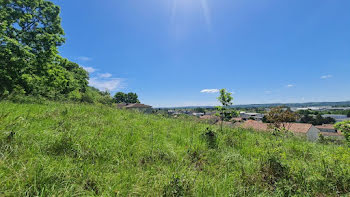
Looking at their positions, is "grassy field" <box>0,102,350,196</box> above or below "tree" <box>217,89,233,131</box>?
below

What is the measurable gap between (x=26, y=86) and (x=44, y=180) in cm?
1414

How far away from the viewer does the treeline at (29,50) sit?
9.09 meters

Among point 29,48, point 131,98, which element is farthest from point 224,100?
point 131,98

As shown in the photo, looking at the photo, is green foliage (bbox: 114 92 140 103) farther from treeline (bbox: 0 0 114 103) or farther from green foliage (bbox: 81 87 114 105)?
treeline (bbox: 0 0 114 103)

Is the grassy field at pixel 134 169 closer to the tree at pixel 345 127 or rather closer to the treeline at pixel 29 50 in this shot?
the tree at pixel 345 127

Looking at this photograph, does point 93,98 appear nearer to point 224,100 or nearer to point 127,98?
point 224,100

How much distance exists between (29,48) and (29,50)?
1075 mm

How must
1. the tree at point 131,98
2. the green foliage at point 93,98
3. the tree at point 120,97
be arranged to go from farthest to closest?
1. the tree at point 131,98
2. the tree at point 120,97
3. the green foliage at point 93,98

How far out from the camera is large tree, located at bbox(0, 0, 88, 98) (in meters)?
9.13

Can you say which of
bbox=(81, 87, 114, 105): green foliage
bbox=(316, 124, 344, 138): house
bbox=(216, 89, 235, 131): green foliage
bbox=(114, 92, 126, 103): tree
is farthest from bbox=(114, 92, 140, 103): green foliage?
bbox=(216, 89, 235, 131): green foliage

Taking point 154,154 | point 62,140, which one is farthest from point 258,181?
point 62,140

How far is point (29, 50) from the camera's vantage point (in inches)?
425

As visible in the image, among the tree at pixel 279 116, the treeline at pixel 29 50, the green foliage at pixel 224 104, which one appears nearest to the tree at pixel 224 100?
the green foliage at pixel 224 104

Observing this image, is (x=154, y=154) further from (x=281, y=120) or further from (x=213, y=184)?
(x=281, y=120)
